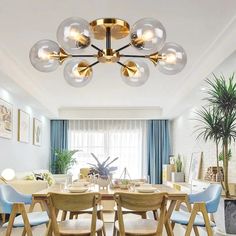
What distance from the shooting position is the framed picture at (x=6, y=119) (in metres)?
6.45

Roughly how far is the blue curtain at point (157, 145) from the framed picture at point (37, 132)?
3.44 metres

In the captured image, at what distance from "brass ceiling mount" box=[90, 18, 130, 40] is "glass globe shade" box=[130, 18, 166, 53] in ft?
0.64

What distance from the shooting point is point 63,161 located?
10695 millimetres

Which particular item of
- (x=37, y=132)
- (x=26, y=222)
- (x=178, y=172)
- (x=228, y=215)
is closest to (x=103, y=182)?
(x=26, y=222)

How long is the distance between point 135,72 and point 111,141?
8.10 meters

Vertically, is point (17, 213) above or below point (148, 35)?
below

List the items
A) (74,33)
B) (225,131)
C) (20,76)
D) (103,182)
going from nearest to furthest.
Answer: (74,33)
(103,182)
(225,131)
(20,76)

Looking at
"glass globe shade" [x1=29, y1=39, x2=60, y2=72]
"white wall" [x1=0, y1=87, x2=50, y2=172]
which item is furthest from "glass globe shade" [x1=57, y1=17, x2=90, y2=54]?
"white wall" [x1=0, y1=87, x2=50, y2=172]

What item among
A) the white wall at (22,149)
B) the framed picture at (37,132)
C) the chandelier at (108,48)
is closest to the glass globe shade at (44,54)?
the chandelier at (108,48)

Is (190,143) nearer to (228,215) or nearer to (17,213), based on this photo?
(228,215)

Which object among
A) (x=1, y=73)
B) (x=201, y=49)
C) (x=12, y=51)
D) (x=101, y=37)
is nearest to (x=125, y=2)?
(x=101, y=37)

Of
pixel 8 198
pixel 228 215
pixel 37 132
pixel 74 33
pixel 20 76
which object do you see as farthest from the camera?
pixel 37 132

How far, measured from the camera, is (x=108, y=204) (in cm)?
692

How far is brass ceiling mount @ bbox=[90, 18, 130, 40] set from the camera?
2.78 meters
